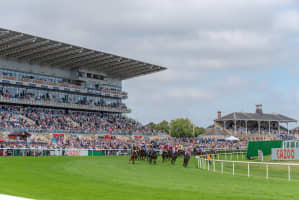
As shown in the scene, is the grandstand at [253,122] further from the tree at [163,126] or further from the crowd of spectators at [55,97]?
the crowd of spectators at [55,97]

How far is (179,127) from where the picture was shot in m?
94.2

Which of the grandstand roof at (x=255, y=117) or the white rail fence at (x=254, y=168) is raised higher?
the grandstand roof at (x=255, y=117)

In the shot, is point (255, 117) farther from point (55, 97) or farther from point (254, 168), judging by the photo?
point (254, 168)

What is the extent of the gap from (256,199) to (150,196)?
2.87 metres

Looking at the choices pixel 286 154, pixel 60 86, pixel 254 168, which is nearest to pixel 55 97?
pixel 60 86

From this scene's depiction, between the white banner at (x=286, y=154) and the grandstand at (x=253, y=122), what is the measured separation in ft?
136

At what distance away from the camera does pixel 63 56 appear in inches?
2002

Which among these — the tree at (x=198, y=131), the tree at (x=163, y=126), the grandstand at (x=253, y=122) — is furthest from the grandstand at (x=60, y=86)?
the tree at (x=163, y=126)

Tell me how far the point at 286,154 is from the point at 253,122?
1985 inches

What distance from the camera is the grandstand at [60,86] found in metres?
44.9

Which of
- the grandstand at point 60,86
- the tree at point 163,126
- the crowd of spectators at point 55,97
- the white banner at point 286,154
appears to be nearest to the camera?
the white banner at point 286,154

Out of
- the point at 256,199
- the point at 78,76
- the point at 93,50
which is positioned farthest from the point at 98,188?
the point at 78,76

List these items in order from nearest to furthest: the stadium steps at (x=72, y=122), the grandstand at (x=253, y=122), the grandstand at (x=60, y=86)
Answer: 1. the grandstand at (x=60, y=86)
2. the stadium steps at (x=72, y=122)
3. the grandstand at (x=253, y=122)

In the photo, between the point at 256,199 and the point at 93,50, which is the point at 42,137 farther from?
the point at 256,199
